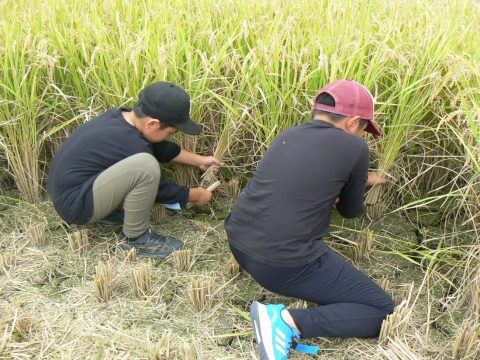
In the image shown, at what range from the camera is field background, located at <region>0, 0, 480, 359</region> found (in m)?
1.53

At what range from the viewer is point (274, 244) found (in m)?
1.50

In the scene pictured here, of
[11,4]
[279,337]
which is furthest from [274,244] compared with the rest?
[11,4]

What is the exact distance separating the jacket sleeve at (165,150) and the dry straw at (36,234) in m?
0.56

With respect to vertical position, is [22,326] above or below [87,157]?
below

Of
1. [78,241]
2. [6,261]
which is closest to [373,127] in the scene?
[78,241]

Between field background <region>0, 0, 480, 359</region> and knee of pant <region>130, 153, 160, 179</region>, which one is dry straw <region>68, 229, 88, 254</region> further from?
knee of pant <region>130, 153, 160, 179</region>

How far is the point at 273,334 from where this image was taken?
4.58ft

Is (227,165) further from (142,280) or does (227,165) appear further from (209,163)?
(142,280)

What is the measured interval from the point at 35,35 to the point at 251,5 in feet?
3.58

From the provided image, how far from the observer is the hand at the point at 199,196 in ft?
6.55

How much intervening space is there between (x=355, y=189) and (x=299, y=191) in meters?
0.26

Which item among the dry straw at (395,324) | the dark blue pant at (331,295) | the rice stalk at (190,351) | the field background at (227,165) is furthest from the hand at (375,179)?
the rice stalk at (190,351)

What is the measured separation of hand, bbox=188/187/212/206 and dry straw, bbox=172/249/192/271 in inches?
10.2

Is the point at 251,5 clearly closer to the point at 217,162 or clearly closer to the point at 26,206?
the point at 217,162
